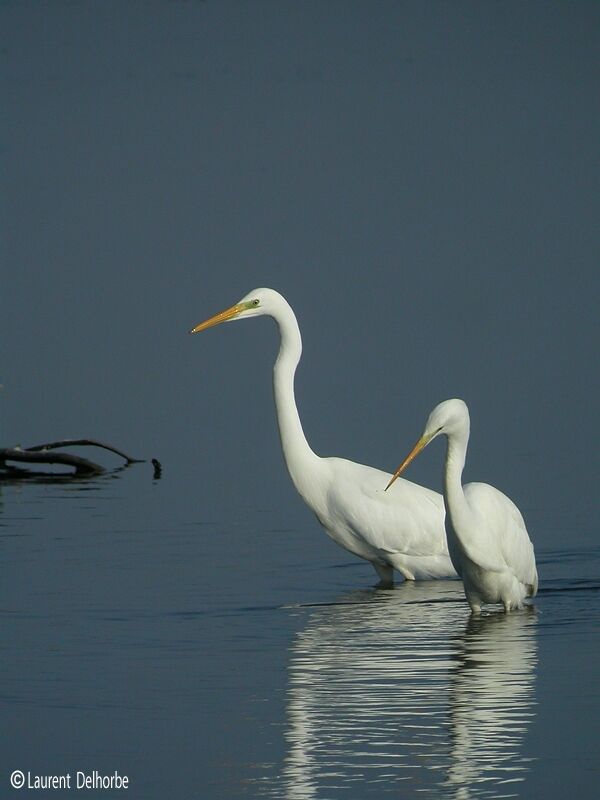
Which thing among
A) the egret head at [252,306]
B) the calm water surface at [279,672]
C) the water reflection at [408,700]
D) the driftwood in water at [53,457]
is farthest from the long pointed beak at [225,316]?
the driftwood in water at [53,457]

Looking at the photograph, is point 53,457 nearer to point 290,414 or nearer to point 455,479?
point 290,414

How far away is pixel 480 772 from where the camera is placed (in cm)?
643

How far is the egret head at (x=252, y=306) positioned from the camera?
445 inches

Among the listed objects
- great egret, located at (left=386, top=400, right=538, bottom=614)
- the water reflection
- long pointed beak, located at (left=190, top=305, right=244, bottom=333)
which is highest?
long pointed beak, located at (left=190, top=305, right=244, bottom=333)

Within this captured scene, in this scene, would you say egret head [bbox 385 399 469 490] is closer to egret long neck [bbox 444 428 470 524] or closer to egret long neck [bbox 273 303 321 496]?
egret long neck [bbox 444 428 470 524]

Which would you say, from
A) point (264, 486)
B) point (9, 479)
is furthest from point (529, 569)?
point (9, 479)

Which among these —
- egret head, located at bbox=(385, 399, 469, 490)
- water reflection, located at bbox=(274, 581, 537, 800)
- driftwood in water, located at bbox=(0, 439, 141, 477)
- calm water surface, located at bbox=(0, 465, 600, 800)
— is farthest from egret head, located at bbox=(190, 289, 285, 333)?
driftwood in water, located at bbox=(0, 439, 141, 477)

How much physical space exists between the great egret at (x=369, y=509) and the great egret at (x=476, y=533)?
123 cm

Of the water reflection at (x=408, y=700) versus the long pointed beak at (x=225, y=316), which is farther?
the long pointed beak at (x=225, y=316)

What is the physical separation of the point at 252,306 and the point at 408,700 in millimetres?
4305

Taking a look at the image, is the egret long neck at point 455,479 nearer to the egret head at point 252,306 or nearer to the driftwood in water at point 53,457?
the egret head at point 252,306

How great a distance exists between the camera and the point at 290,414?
11.1m

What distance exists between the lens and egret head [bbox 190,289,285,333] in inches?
445

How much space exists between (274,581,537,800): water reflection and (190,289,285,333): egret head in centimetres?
211
